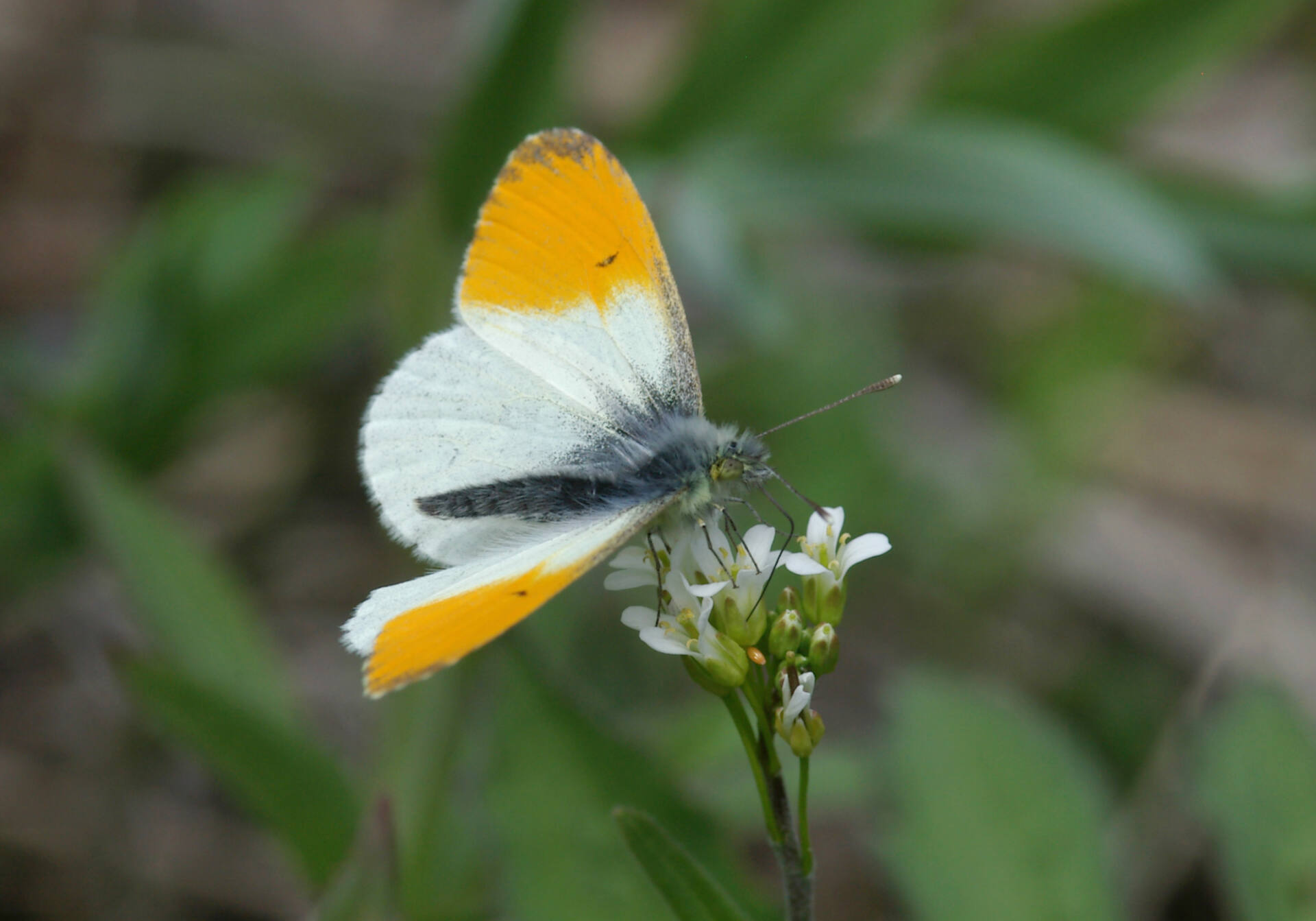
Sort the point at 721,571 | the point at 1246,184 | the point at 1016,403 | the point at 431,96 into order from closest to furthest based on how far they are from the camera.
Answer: the point at 721,571 < the point at 1246,184 < the point at 1016,403 < the point at 431,96

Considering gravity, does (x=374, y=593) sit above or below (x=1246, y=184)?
above

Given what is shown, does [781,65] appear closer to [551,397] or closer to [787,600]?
[551,397]

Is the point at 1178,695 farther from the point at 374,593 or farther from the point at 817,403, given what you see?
the point at 374,593

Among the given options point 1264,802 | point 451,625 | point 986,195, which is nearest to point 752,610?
point 451,625

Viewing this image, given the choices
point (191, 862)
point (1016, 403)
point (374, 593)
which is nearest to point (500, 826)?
point (374, 593)

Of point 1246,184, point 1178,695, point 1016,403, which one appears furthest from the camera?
point 1016,403

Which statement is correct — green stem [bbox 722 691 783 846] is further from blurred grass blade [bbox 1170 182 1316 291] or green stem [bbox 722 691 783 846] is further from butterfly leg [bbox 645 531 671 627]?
blurred grass blade [bbox 1170 182 1316 291]
